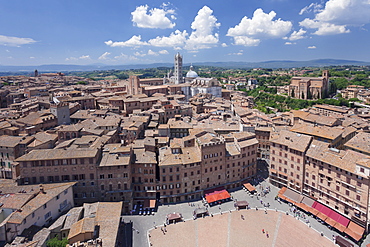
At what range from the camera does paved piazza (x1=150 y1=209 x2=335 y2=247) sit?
4447 centimetres

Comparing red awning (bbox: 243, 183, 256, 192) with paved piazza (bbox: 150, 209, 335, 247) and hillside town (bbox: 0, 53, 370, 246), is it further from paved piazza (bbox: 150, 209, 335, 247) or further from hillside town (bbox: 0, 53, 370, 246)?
paved piazza (bbox: 150, 209, 335, 247)

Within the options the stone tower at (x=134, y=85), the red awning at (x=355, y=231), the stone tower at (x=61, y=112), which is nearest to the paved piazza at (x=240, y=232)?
the red awning at (x=355, y=231)

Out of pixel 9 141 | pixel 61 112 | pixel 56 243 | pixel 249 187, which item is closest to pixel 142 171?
pixel 56 243

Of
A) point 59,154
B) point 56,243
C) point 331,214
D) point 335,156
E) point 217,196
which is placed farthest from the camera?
point 217,196

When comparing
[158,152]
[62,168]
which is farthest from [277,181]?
[62,168]

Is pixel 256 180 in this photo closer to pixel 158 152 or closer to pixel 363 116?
pixel 158 152

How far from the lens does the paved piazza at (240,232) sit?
1751 inches

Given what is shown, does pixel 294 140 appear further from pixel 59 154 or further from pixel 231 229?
pixel 59 154

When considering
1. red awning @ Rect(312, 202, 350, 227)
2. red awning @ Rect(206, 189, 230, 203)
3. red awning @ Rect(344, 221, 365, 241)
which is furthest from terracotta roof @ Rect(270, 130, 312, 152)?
red awning @ Rect(206, 189, 230, 203)

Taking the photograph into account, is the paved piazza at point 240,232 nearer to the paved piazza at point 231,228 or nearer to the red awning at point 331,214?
the paved piazza at point 231,228

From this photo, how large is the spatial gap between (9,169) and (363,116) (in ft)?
387

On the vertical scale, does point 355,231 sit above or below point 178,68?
below

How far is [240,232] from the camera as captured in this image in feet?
154

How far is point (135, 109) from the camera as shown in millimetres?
92000
